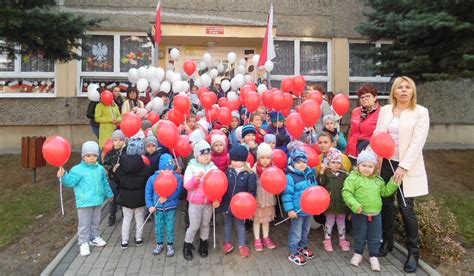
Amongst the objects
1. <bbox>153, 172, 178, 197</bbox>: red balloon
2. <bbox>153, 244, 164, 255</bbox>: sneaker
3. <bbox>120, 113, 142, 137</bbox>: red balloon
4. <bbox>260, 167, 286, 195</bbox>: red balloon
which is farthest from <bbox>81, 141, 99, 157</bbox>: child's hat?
<bbox>260, 167, 286, 195</bbox>: red balloon

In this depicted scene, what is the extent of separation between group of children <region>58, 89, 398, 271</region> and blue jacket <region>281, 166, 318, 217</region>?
0.01 metres

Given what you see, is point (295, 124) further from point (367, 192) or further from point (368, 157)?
point (367, 192)

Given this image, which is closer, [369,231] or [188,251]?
[369,231]

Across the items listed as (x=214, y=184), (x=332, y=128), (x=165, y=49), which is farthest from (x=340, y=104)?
(x=165, y=49)

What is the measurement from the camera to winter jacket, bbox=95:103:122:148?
20.1 ft

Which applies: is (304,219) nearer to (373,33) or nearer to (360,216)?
(360,216)

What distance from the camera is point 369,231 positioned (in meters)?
3.50

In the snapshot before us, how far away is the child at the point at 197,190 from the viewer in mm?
3562

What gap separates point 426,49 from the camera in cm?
625

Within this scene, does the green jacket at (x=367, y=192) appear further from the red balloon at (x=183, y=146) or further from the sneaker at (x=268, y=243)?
the red balloon at (x=183, y=146)

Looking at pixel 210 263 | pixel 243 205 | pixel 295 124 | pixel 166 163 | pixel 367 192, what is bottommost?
pixel 210 263

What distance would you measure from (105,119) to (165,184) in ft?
10.4

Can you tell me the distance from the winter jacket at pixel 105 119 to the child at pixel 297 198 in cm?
367

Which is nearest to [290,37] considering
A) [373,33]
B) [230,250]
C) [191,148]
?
[373,33]
